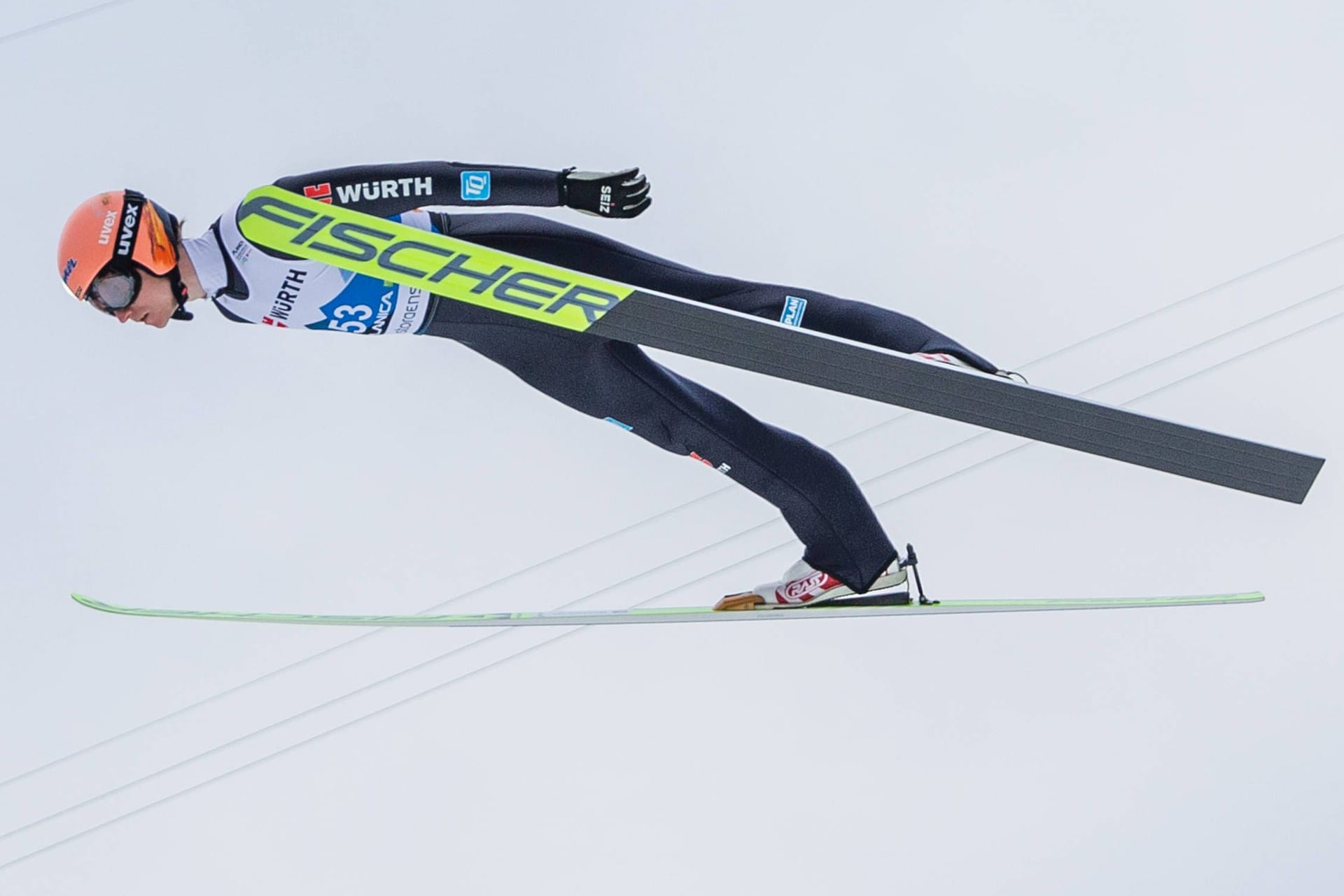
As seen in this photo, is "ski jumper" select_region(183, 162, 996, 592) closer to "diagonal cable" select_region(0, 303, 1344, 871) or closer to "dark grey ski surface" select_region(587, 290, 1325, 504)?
"dark grey ski surface" select_region(587, 290, 1325, 504)

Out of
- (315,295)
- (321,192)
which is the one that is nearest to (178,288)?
(315,295)

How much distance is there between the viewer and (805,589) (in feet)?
8.46

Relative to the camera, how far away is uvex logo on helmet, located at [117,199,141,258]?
81.9 inches

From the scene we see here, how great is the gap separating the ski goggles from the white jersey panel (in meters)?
0.14

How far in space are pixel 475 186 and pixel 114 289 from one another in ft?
2.00

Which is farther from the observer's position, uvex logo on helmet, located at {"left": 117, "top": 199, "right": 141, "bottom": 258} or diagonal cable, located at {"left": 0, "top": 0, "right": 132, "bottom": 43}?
diagonal cable, located at {"left": 0, "top": 0, "right": 132, "bottom": 43}

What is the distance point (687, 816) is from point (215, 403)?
5.58 feet

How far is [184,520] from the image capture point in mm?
3533

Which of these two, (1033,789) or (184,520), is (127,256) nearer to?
(184,520)

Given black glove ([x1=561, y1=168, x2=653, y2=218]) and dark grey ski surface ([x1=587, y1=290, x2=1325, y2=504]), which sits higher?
black glove ([x1=561, y1=168, x2=653, y2=218])

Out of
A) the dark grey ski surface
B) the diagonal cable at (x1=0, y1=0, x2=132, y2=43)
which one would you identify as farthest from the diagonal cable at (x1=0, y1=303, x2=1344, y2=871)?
Answer: the diagonal cable at (x1=0, y1=0, x2=132, y2=43)

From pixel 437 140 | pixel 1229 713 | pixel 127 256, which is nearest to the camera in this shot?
pixel 127 256

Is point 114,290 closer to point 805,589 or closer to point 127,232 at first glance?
point 127,232

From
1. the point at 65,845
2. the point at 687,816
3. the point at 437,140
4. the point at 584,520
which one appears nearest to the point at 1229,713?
the point at 687,816
